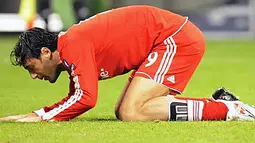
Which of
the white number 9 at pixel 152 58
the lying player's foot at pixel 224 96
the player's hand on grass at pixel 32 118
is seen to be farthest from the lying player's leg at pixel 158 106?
the player's hand on grass at pixel 32 118

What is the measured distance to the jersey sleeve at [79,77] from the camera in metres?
7.86

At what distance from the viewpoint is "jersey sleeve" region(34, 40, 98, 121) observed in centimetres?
786

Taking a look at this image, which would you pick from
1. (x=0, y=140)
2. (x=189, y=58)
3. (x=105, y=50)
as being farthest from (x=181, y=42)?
(x=0, y=140)

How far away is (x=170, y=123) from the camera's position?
8109 mm

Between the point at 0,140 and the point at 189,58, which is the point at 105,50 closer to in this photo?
the point at 189,58

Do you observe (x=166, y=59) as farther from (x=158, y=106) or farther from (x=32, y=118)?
(x=32, y=118)

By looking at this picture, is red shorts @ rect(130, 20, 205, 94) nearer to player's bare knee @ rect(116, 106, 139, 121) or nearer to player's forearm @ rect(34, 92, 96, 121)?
player's bare knee @ rect(116, 106, 139, 121)

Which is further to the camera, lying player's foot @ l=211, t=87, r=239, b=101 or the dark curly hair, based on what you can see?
lying player's foot @ l=211, t=87, r=239, b=101

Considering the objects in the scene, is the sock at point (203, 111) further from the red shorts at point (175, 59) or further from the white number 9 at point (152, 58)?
the white number 9 at point (152, 58)

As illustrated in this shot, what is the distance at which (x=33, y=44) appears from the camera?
8086 millimetres

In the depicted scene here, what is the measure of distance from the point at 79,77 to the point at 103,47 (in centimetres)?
42

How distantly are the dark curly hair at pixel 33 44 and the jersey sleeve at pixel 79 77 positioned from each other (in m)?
0.17

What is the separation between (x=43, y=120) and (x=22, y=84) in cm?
565

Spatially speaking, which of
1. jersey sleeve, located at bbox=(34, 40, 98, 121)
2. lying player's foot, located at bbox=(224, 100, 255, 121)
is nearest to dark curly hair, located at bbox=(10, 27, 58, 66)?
jersey sleeve, located at bbox=(34, 40, 98, 121)
